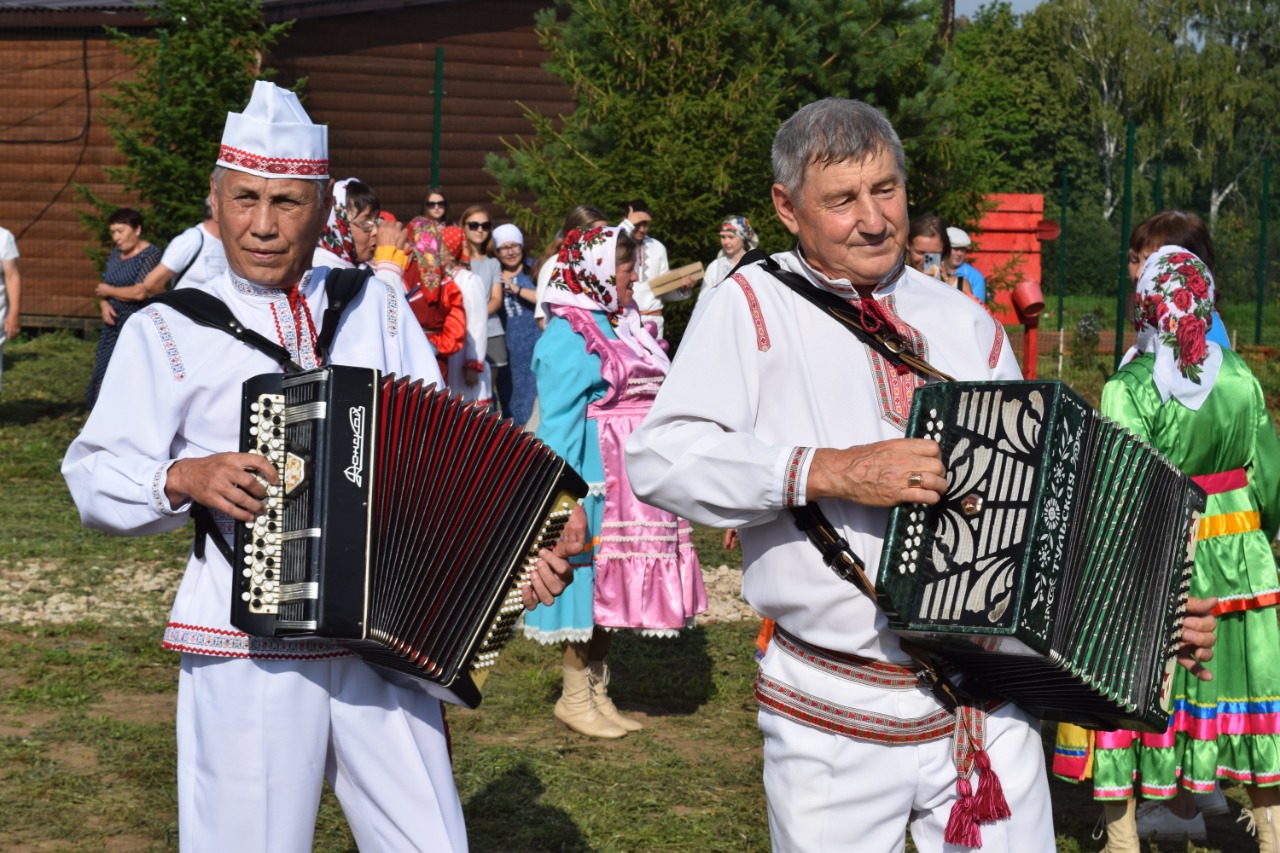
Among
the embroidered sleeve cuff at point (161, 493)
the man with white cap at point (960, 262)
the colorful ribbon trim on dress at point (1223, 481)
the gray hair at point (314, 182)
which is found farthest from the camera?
the man with white cap at point (960, 262)

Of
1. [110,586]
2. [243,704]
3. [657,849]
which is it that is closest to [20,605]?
[110,586]

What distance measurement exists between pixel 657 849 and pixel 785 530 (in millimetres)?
2597

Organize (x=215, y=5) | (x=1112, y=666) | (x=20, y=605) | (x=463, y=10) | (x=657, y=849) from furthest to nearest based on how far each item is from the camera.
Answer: (x=463, y=10)
(x=215, y=5)
(x=20, y=605)
(x=657, y=849)
(x=1112, y=666)

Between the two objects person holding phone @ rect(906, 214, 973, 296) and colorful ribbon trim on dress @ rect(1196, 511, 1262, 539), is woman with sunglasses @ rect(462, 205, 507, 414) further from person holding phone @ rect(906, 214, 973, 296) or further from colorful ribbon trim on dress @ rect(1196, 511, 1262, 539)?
colorful ribbon trim on dress @ rect(1196, 511, 1262, 539)

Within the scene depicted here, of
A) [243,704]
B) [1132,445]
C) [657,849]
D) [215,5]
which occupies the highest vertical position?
[215,5]

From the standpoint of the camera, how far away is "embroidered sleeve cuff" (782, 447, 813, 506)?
288 cm

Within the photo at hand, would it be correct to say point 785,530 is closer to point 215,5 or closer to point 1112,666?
point 1112,666

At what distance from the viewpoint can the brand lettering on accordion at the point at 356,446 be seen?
2.98m

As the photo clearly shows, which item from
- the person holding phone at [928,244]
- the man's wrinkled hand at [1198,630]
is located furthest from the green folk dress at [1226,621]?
the person holding phone at [928,244]

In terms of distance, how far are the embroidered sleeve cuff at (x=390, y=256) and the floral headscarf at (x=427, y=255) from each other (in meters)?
0.89

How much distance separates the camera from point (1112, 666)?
9.83 ft

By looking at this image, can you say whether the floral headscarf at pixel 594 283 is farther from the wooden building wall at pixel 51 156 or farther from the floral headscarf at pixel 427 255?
the wooden building wall at pixel 51 156

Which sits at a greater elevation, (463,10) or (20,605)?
(463,10)

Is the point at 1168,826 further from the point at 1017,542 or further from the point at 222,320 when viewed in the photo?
the point at 222,320
